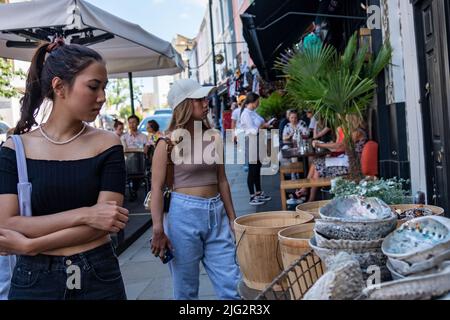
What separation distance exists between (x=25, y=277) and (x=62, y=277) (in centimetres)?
14

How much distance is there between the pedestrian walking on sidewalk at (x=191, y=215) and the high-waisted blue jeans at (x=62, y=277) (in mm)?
1126

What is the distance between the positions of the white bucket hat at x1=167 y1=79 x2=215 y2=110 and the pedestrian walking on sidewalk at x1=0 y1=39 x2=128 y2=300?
4.13 feet

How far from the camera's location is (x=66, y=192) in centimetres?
174

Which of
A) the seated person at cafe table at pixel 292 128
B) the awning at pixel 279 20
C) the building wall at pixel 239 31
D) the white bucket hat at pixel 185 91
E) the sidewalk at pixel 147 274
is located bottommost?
the sidewalk at pixel 147 274

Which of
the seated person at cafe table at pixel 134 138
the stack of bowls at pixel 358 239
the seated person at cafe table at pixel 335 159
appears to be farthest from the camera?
the seated person at cafe table at pixel 134 138

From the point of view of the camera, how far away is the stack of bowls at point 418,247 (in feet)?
4.23

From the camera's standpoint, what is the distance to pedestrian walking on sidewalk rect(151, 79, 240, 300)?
3.02 meters

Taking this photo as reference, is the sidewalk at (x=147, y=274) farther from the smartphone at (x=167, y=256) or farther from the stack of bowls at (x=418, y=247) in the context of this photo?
the stack of bowls at (x=418, y=247)

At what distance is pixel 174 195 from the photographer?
308 centimetres

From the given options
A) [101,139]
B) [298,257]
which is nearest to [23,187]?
[101,139]

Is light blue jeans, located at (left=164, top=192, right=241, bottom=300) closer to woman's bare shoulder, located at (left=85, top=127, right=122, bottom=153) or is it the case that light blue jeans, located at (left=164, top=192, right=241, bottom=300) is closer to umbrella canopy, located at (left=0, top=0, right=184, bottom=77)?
woman's bare shoulder, located at (left=85, top=127, right=122, bottom=153)

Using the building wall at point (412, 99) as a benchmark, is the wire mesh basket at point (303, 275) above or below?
below

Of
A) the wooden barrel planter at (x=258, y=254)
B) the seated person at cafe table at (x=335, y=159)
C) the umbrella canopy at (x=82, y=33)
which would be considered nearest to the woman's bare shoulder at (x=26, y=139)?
the wooden barrel planter at (x=258, y=254)

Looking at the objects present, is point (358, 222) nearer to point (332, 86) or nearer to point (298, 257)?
point (298, 257)
